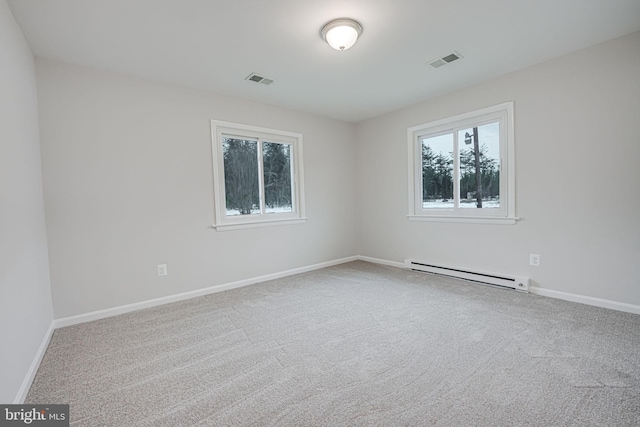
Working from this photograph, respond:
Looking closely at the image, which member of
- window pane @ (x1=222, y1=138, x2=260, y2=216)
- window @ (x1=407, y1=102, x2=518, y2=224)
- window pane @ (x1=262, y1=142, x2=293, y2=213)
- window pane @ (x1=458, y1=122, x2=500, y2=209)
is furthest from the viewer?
window pane @ (x1=262, y1=142, x2=293, y2=213)

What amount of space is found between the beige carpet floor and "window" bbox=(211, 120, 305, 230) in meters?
1.29

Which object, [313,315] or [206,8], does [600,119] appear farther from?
[206,8]

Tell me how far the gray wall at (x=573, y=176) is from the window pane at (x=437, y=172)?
14.7 inches

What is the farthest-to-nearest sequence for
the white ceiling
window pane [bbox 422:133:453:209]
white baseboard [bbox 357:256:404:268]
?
white baseboard [bbox 357:256:404:268] → window pane [bbox 422:133:453:209] → the white ceiling

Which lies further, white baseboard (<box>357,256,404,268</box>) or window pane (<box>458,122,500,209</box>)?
white baseboard (<box>357,256,404,268</box>)

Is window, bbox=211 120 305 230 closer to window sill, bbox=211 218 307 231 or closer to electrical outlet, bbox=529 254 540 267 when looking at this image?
window sill, bbox=211 218 307 231

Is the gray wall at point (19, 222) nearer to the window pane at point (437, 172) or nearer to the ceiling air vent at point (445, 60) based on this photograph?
the ceiling air vent at point (445, 60)

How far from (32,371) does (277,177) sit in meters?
3.08

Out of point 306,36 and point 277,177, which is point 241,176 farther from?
point 306,36

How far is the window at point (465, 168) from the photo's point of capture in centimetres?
329

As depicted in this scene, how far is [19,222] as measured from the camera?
180 centimetres

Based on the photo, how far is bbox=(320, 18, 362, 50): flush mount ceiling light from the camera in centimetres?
217

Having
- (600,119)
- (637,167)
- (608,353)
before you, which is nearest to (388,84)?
(600,119)

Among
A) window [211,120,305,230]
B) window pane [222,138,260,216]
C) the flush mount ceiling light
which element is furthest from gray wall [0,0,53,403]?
the flush mount ceiling light
